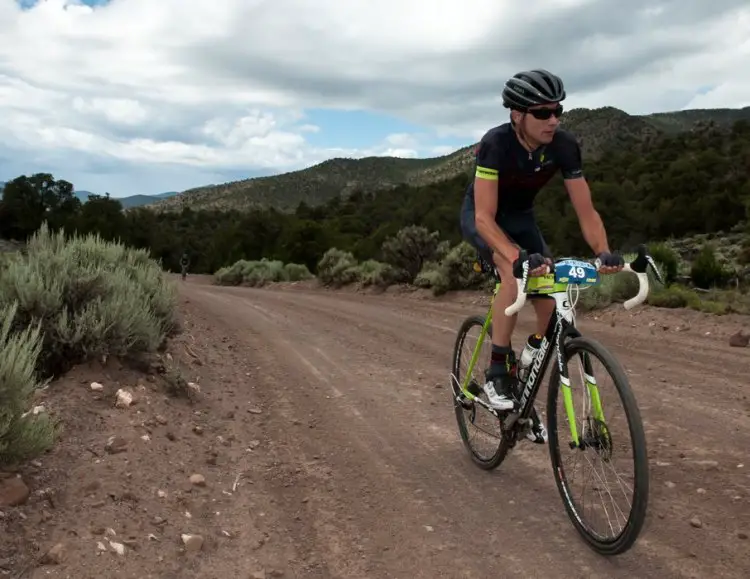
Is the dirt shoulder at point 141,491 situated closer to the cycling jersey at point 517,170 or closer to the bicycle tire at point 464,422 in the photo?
the bicycle tire at point 464,422

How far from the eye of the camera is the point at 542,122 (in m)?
3.47

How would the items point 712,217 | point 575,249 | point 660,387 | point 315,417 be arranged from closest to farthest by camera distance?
point 315,417 < point 660,387 < point 575,249 < point 712,217

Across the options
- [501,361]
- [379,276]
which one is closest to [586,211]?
[501,361]

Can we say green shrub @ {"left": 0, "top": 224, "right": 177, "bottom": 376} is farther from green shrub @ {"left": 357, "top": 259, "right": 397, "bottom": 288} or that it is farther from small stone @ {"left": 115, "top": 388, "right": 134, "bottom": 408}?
green shrub @ {"left": 357, "top": 259, "right": 397, "bottom": 288}

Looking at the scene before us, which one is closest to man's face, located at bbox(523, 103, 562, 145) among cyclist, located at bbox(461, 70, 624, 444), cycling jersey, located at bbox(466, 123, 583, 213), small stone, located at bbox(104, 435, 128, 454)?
cyclist, located at bbox(461, 70, 624, 444)

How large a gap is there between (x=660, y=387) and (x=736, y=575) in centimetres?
363

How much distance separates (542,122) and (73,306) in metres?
4.24

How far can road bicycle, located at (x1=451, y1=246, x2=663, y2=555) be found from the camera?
2740 millimetres

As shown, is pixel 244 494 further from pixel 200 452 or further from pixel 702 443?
pixel 702 443

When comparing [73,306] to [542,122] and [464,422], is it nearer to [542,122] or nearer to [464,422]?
[464,422]

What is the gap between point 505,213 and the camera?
3.99 metres

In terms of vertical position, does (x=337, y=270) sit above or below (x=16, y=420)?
above

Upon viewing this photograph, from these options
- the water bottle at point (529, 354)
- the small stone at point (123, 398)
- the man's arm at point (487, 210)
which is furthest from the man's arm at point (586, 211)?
the small stone at point (123, 398)

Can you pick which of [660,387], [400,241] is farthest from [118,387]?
[400,241]
